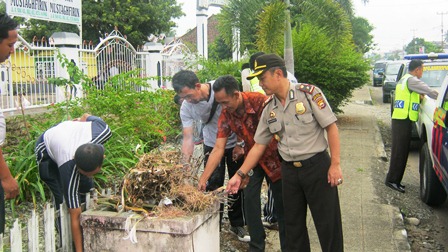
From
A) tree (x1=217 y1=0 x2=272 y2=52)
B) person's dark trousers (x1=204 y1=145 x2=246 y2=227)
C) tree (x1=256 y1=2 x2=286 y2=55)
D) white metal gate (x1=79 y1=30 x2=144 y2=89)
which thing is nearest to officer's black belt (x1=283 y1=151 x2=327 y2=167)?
person's dark trousers (x1=204 y1=145 x2=246 y2=227)

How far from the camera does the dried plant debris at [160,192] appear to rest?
3.57 meters

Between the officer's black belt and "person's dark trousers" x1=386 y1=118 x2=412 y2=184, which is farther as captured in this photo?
"person's dark trousers" x1=386 y1=118 x2=412 y2=184

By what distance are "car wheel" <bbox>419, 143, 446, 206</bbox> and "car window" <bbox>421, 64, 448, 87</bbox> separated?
356cm

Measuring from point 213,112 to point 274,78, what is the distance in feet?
3.94

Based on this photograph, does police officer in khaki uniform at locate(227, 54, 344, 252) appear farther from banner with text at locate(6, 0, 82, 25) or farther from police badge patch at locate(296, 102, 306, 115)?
banner with text at locate(6, 0, 82, 25)

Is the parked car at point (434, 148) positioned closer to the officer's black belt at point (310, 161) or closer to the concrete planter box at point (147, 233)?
the officer's black belt at point (310, 161)

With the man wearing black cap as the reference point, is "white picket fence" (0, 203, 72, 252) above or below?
below

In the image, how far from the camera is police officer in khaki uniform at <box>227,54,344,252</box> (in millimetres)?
3639

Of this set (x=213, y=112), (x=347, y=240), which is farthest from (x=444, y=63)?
(x=213, y=112)

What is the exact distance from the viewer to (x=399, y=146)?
6914 millimetres

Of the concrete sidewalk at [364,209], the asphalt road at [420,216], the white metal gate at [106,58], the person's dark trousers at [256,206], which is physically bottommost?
the asphalt road at [420,216]

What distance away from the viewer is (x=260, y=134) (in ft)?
13.0

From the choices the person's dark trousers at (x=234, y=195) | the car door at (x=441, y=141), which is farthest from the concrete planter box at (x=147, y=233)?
the car door at (x=441, y=141)

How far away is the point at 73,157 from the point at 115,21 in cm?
1943
